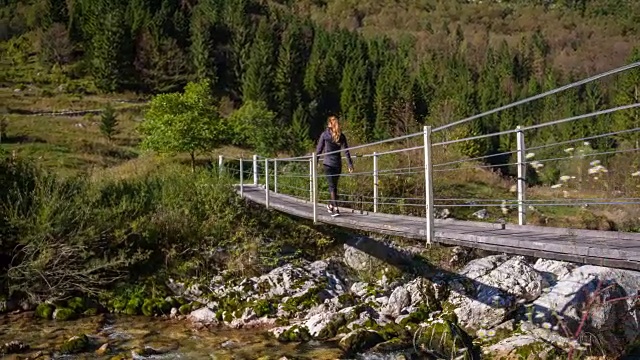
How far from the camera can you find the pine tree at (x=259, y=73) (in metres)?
47.9

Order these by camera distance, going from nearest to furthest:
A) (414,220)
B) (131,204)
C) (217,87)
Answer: (414,220) → (131,204) → (217,87)

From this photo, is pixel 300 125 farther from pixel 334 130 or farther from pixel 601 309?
pixel 601 309

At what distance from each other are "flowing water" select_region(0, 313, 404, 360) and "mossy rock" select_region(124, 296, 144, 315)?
0.18 meters

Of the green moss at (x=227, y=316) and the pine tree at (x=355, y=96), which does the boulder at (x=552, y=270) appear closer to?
the green moss at (x=227, y=316)

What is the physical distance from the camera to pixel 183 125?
2241 centimetres

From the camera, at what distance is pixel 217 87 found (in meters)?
53.5

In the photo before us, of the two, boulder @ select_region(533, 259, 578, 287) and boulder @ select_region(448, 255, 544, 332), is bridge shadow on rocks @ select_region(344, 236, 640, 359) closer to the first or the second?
boulder @ select_region(448, 255, 544, 332)

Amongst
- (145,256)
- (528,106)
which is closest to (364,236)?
(145,256)

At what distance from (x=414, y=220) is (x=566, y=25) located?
368 feet

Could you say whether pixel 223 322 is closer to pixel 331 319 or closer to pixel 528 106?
pixel 331 319

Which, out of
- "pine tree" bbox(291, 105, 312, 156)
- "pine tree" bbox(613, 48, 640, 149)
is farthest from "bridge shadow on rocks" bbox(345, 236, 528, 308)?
"pine tree" bbox(613, 48, 640, 149)

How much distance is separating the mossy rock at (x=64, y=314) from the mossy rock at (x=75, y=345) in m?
1.46

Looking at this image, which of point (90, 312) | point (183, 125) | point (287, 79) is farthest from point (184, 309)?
point (287, 79)

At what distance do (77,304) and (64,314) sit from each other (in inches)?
15.2
